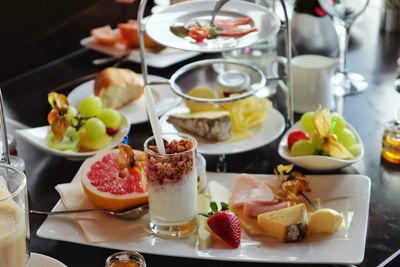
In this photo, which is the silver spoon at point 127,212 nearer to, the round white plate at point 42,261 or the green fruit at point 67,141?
the round white plate at point 42,261

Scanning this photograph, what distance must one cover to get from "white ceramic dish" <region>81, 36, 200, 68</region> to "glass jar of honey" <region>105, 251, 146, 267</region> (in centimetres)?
90

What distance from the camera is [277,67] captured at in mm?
2139

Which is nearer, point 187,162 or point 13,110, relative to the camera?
point 187,162

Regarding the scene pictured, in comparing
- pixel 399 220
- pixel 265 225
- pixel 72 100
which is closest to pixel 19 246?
pixel 265 225

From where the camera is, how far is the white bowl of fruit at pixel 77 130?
1700 mm

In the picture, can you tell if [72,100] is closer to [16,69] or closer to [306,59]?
[16,69]

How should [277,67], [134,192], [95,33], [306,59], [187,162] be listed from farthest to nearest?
[95,33], [277,67], [306,59], [134,192], [187,162]

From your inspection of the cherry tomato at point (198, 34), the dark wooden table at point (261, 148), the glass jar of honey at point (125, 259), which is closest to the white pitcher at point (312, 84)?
the dark wooden table at point (261, 148)

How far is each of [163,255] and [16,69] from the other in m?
1.03

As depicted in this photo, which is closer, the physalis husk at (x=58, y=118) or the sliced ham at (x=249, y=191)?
the sliced ham at (x=249, y=191)

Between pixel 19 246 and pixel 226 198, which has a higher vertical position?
pixel 19 246

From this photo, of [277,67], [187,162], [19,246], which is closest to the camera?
[19,246]

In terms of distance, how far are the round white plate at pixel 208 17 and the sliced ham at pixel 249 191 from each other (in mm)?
277

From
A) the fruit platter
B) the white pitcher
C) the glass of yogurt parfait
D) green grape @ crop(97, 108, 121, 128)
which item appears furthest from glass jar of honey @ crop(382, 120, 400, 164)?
green grape @ crop(97, 108, 121, 128)
